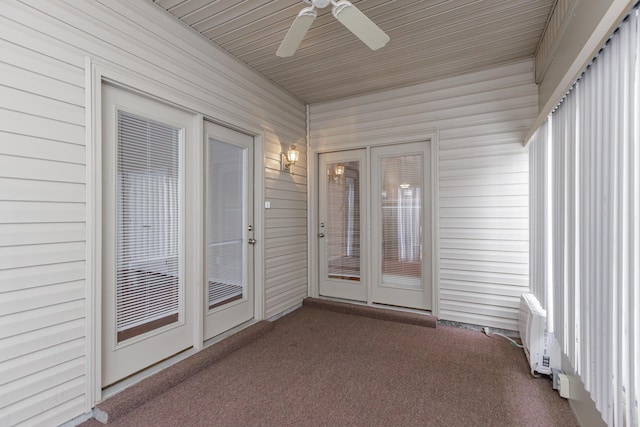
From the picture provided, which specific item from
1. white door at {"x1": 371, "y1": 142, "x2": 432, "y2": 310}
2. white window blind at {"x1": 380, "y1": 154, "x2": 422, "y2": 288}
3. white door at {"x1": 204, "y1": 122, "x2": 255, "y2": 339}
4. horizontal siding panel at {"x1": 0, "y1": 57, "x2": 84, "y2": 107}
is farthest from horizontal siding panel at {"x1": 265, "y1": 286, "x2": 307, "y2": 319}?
horizontal siding panel at {"x1": 0, "y1": 57, "x2": 84, "y2": 107}

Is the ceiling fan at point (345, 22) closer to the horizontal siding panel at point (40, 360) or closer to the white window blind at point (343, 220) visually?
the white window blind at point (343, 220)

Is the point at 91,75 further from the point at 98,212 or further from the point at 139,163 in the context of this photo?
the point at 98,212

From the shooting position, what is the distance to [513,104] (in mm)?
3252

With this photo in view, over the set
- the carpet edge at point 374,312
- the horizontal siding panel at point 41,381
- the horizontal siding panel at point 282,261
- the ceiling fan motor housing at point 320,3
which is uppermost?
the ceiling fan motor housing at point 320,3

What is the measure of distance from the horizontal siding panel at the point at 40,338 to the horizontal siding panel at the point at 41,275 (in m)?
0.27

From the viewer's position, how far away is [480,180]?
3.40 m

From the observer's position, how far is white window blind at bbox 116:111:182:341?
2271mm

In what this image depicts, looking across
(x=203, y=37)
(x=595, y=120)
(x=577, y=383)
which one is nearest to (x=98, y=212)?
(x=203, y=37)

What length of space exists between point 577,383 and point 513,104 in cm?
265

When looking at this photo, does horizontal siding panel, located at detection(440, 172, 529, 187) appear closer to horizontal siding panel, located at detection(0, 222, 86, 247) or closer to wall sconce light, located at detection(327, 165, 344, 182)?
Result: wall sconce light, located at detection(327, 165, 344, 182)

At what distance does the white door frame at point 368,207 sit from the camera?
364 cm

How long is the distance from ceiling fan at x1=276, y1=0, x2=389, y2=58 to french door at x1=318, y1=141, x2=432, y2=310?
201 centimetres

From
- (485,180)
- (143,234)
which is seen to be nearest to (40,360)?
(143,234)

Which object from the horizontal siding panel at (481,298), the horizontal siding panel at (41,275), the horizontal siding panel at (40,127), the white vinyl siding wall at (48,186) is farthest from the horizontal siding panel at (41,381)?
the horizontal siding panel at (481,298)
